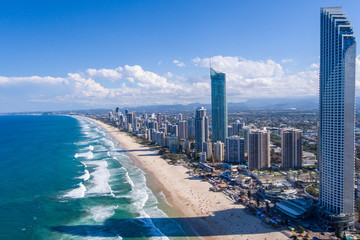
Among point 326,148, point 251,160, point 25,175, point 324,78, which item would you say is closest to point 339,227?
point 326,148

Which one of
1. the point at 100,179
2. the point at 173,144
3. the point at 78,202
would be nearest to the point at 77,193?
the point at 78,202

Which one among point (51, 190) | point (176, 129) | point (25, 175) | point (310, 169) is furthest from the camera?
point (176, 129)

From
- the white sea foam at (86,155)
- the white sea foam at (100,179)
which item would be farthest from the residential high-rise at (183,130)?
the white sea foam at (100,179)

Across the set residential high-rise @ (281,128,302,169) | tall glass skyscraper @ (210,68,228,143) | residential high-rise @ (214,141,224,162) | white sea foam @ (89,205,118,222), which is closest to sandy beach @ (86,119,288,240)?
white sea foam @ (89,205,118,222)

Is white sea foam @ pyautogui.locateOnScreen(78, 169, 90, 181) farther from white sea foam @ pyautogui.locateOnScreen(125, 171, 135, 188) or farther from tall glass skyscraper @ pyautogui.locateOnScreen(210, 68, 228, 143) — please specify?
tall glass skyscraper @ pyautogui.locateOnScreen(210, 68, 228, 143)

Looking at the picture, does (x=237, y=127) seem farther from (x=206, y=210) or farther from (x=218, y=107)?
(x=206, y=210)

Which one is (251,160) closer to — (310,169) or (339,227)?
(310,169)
